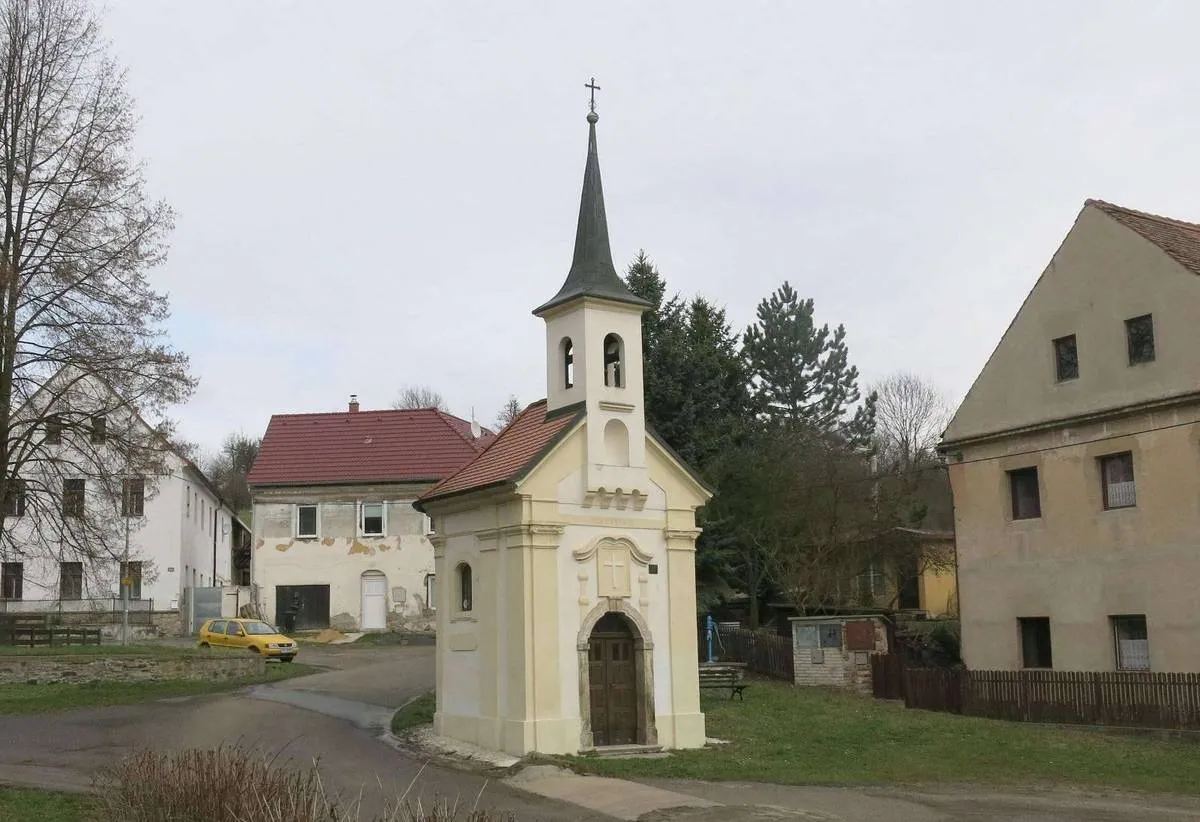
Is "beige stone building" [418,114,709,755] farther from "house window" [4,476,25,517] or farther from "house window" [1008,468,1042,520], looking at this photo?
"house window" [4,476,25,517]

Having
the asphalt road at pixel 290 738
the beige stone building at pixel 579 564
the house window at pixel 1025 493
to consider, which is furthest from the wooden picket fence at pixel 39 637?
the house window at pixel 1025 493

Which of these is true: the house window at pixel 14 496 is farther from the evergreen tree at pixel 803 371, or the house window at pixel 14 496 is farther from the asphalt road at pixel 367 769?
the evergreen tree at pixel 803 371

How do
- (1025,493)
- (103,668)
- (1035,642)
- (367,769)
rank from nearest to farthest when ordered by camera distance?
(367,769), (1035,642), (1025,493), (103,668)

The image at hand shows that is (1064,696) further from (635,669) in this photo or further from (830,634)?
(635,669)

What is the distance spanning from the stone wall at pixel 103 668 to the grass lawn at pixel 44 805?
1422 centimetres

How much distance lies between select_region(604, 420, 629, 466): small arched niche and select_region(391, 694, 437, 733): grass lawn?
6478 millimetres

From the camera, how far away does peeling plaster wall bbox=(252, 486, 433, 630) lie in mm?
44000

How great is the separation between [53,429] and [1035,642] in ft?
71.8

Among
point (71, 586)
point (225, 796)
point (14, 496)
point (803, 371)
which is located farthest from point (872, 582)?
point (225, 796)

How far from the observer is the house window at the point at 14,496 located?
25.6 m

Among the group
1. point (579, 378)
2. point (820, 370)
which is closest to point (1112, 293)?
point (579, 378)

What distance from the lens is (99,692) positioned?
26.4 meters

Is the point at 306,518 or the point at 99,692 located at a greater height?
the point at 306,518

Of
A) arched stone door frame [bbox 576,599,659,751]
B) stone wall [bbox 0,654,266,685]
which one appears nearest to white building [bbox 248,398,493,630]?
stone wall [bbox 0,654,266,685]
